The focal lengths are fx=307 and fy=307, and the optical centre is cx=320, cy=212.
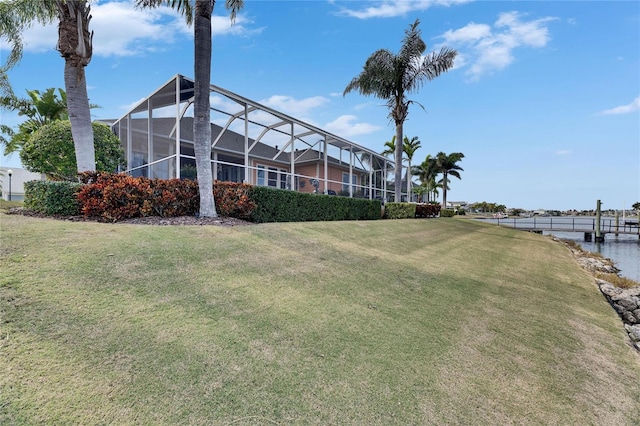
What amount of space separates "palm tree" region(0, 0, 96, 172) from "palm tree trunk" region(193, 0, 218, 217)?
10.6ft

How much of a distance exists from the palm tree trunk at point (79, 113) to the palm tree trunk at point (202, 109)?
3235 millimetres

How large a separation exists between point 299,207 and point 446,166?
175 feet

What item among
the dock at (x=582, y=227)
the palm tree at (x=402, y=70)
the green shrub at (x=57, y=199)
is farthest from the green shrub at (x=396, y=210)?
the dock at (x=582, y=227)

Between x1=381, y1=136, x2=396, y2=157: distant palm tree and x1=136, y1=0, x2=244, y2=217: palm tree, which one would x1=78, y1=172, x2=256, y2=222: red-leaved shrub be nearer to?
x1=136, y1=0, x2=244, y2=217: palm tree

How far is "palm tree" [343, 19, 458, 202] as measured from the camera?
20.6 meters

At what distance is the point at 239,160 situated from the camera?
20.0m

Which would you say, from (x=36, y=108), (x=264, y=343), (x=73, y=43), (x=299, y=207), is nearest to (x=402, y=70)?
(x=299, y=207)

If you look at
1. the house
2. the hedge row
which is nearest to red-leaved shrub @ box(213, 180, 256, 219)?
the hedge row

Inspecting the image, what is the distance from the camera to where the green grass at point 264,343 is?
2348 millimetres

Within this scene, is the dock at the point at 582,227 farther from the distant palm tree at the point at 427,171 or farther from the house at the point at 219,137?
the house at the point at 219,137

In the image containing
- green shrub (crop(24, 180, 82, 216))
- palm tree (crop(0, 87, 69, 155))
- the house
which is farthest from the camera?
palm tree (crop(0, 87, 69, 155))

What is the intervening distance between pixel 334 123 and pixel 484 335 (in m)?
22.4

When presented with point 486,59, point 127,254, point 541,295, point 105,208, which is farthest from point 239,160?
point 541,295

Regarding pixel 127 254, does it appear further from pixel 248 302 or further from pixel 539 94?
pixel 539 94
